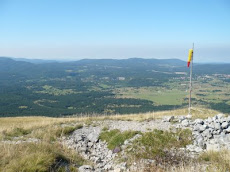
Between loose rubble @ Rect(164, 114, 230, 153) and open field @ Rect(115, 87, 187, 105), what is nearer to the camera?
loose rubble @ Rect(164, 114, 230, 153)

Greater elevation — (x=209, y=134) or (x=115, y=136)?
(x=209, y=134)

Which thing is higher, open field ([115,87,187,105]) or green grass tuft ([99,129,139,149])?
green grass tuft ([99,129,139,149])

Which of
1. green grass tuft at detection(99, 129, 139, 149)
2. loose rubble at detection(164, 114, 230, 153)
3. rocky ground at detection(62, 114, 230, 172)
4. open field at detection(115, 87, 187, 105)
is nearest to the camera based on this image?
rocky ground at detection(62, 114, 230, 172)

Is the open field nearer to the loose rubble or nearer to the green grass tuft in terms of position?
the loose rubble

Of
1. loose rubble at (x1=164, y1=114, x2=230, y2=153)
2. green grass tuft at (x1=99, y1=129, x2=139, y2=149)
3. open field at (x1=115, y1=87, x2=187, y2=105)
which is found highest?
loose rubble at (x1=164, y1=114, x2=230, y2=153)

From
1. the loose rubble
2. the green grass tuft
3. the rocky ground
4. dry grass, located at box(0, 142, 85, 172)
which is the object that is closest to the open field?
the loose rubble

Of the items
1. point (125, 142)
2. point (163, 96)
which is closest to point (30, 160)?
point (125, 142)

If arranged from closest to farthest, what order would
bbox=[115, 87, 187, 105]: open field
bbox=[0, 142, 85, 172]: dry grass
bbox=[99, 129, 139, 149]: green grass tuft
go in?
bbox=[0, 142, 85, 172]: dry grass < bbox=[99, 129, 139, 149]: green grass tuft < bbox=[115, 87, 187, 105]: open field

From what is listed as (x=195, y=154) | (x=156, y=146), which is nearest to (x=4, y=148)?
(x=156, y=146)

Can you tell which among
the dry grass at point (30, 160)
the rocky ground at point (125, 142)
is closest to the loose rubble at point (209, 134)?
the rocky ground at point (125, 142)

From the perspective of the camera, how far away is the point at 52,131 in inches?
426

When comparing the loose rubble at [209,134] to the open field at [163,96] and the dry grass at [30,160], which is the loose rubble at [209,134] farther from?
the open field at [163,96]

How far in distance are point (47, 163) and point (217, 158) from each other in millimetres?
5086

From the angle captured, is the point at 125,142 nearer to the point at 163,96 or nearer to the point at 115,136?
the point at 115,136
